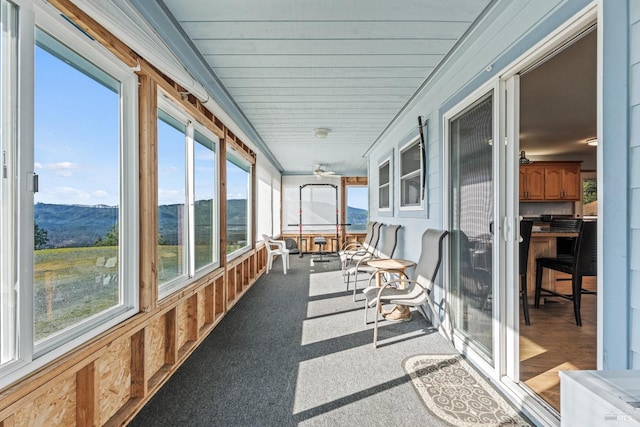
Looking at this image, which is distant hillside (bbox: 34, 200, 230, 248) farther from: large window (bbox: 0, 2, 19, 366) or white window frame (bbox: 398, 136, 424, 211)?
white window frame (bbox: 398, 136, 424, 211)

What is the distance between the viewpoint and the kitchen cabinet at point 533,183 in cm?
653

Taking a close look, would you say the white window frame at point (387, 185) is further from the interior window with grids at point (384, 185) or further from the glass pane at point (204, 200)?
the glass pane at point (204, 200)

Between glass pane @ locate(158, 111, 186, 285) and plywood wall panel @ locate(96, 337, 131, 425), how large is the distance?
58cm

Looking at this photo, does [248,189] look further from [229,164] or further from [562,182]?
[562,182]

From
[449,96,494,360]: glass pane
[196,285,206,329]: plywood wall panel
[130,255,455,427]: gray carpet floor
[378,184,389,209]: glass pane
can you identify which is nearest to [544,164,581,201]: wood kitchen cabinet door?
[378,184,389,209]: glass pane

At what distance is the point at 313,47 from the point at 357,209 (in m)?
7.60

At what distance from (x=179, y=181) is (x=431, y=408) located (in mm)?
2598

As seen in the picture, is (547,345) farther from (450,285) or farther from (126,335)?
(126,335)

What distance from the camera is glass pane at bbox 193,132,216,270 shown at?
10.1 ft

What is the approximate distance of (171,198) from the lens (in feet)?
8.49

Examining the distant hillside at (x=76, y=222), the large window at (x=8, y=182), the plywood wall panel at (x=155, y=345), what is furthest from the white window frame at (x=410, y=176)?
the large window at (x=8, y=182)

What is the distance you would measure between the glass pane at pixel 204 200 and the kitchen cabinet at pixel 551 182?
633 cm

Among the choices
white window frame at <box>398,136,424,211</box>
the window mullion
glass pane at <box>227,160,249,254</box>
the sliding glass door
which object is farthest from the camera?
glass pane at <box>227,160,249,254</box>

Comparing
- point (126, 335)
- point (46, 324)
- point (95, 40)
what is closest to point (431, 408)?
point (126, 335)
